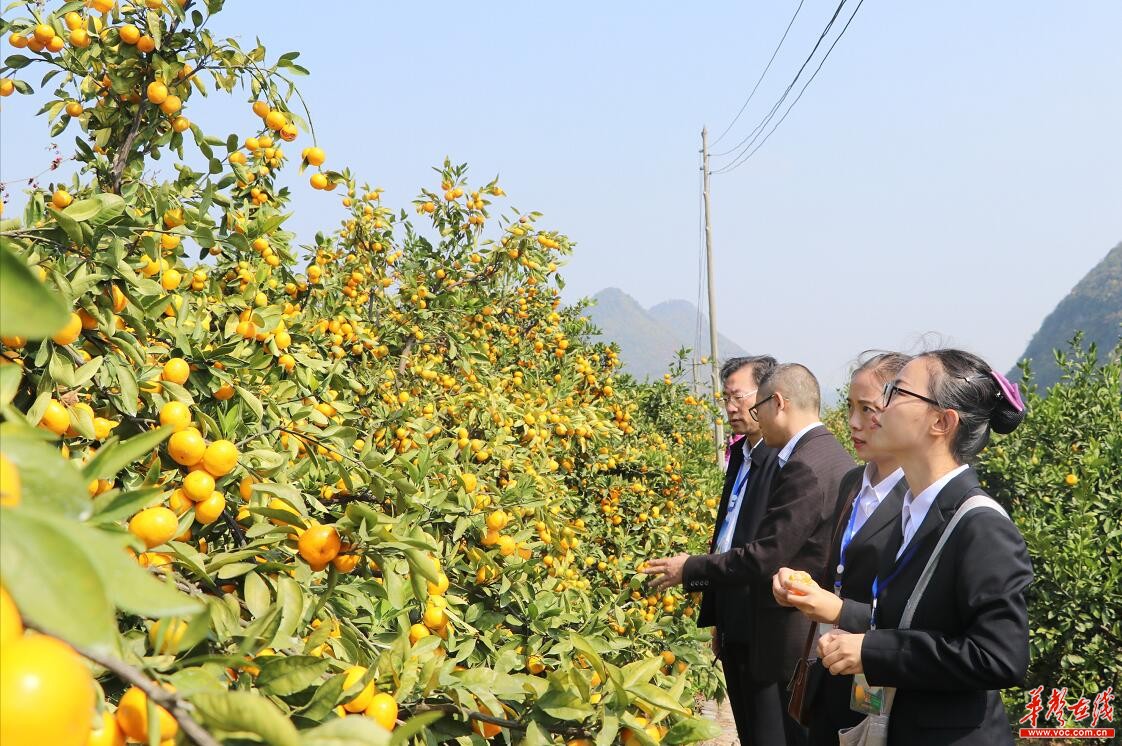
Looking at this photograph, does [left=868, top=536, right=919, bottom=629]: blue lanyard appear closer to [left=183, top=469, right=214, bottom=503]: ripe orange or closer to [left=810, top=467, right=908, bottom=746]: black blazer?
[left=810, top=467, right=908, bottom=746]: black blazer

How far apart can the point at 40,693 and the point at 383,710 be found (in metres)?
0.60

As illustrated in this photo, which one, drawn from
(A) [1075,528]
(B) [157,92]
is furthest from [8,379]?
(A) [1075,528]

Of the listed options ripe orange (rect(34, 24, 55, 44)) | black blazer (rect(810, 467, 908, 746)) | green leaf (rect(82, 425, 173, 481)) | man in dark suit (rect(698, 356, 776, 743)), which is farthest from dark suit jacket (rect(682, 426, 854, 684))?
green leaf (rect(82, 425, 173, 481))

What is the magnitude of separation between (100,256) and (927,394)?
5.59ft

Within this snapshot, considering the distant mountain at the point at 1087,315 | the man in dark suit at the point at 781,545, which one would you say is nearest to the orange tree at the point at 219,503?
the man in dark suit at the point at 781,545

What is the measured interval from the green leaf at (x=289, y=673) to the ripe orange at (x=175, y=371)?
2.60 feet

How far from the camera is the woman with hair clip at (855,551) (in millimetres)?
2203

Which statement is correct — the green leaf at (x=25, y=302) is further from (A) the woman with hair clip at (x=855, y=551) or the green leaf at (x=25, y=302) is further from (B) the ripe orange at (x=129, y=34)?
(A) the woman with hair clip at (x=855, y=551)

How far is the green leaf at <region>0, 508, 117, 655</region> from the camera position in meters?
0.39

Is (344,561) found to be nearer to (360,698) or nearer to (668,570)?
(360,698)

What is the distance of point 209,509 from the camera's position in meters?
1.29

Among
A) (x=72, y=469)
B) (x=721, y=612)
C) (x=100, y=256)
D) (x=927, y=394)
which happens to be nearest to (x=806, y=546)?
(x=721, y=612)

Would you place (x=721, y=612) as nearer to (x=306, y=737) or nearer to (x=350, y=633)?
(x=350, y=633)

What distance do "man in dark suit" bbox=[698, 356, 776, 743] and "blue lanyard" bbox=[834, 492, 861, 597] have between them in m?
0.67
